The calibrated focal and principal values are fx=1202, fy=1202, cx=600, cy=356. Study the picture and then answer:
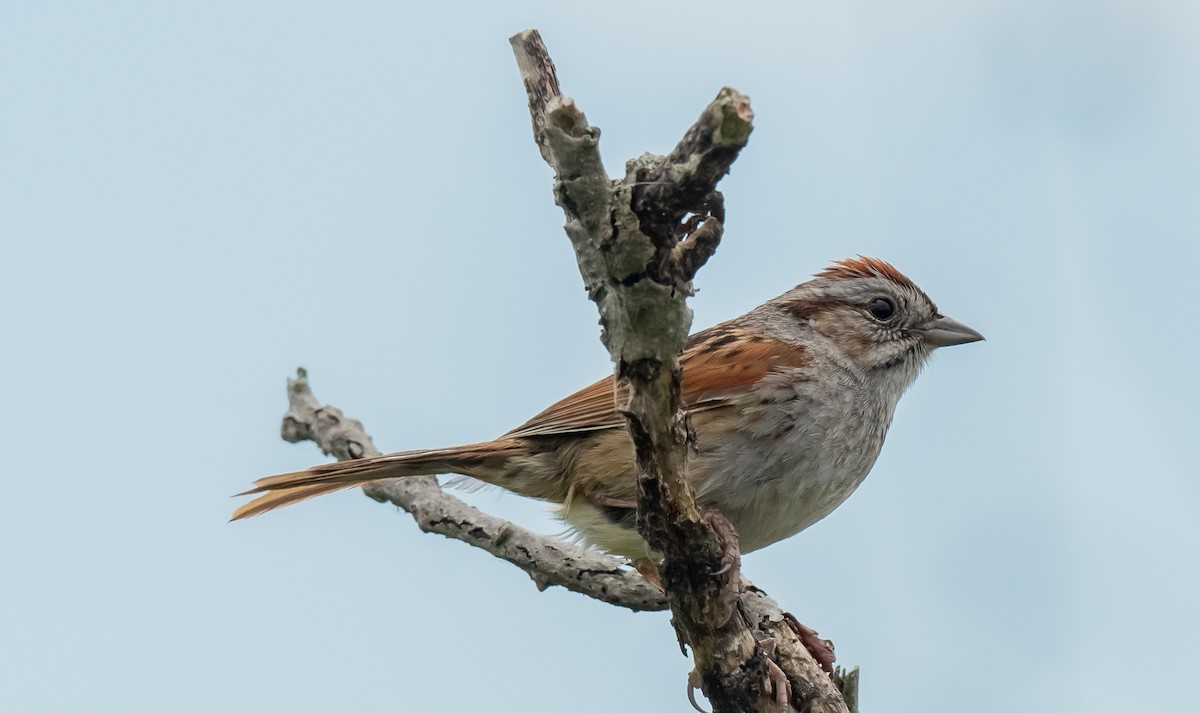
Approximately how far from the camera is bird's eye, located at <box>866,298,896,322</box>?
17.9 ft

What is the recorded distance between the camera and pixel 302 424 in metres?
5.82

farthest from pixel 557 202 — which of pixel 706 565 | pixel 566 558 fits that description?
pixel 566 558

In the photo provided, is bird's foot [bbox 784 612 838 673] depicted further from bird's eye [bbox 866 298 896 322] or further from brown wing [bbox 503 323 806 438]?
bird's eye [bbox 866 298 896 322]

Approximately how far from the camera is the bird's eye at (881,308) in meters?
5.46

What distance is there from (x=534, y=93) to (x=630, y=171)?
40 centimetres

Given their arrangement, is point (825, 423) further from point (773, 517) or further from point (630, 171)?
point (630, 171)

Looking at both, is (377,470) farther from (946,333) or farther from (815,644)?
(946,333)

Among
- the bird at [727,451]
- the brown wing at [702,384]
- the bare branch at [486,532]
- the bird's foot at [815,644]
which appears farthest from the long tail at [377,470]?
the bird's foot at [815,644]

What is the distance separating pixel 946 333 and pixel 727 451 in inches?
62.0

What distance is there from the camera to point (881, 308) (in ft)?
17.9

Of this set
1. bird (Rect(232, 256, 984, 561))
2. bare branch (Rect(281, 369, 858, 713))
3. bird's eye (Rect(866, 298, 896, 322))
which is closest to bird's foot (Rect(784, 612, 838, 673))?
bare branch (Rect(281, 369, 858, 713))

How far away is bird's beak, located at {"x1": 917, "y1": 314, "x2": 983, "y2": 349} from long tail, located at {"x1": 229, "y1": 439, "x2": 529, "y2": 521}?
77.4 inches

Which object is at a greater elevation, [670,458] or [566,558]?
[566,558]

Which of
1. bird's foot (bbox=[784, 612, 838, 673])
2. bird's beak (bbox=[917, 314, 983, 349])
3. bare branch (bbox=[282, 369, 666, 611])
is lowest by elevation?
bird's foot (bbox=[784, 612, 838, 673])
